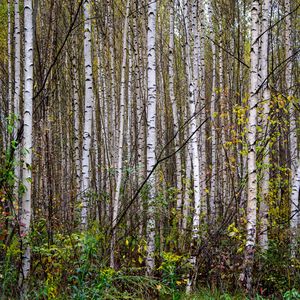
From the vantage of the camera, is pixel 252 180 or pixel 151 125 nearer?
pixel 252 180

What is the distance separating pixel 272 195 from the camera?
8078mm

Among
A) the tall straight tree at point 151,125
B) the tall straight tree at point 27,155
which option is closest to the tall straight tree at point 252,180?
the tall straight tree at point 151,125

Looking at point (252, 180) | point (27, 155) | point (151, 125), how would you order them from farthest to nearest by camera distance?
point (151, 125) → point (252, 180) → point (27, 155)

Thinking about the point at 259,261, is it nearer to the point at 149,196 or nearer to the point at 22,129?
Answer: the point at 149,196

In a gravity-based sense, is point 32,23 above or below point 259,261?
above

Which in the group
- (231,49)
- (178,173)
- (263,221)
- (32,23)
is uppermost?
(231,49)

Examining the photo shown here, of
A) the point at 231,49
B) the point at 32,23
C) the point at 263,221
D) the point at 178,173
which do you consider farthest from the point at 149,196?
the point at 231,49

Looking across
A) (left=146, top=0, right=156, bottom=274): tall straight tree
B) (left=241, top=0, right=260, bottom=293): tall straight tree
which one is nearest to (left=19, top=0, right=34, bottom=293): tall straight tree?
(left=146, top=0, right=156, bottom=274): tall straight tree

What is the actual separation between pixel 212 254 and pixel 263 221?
1197 millimetres

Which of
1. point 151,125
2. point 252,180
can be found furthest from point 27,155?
point 252,180

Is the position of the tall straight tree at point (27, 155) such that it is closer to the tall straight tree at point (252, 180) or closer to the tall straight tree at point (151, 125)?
the tall straight tree at point (151, 125)

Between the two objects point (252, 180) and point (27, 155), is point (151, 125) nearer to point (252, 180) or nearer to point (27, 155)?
point (252, 180)

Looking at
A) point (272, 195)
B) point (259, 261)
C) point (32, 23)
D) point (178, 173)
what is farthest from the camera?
point (178, 173)

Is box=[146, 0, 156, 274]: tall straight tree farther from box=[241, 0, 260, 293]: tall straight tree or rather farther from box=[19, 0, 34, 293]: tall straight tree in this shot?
box=[19, 0, 34, 293]: tall straight tree
